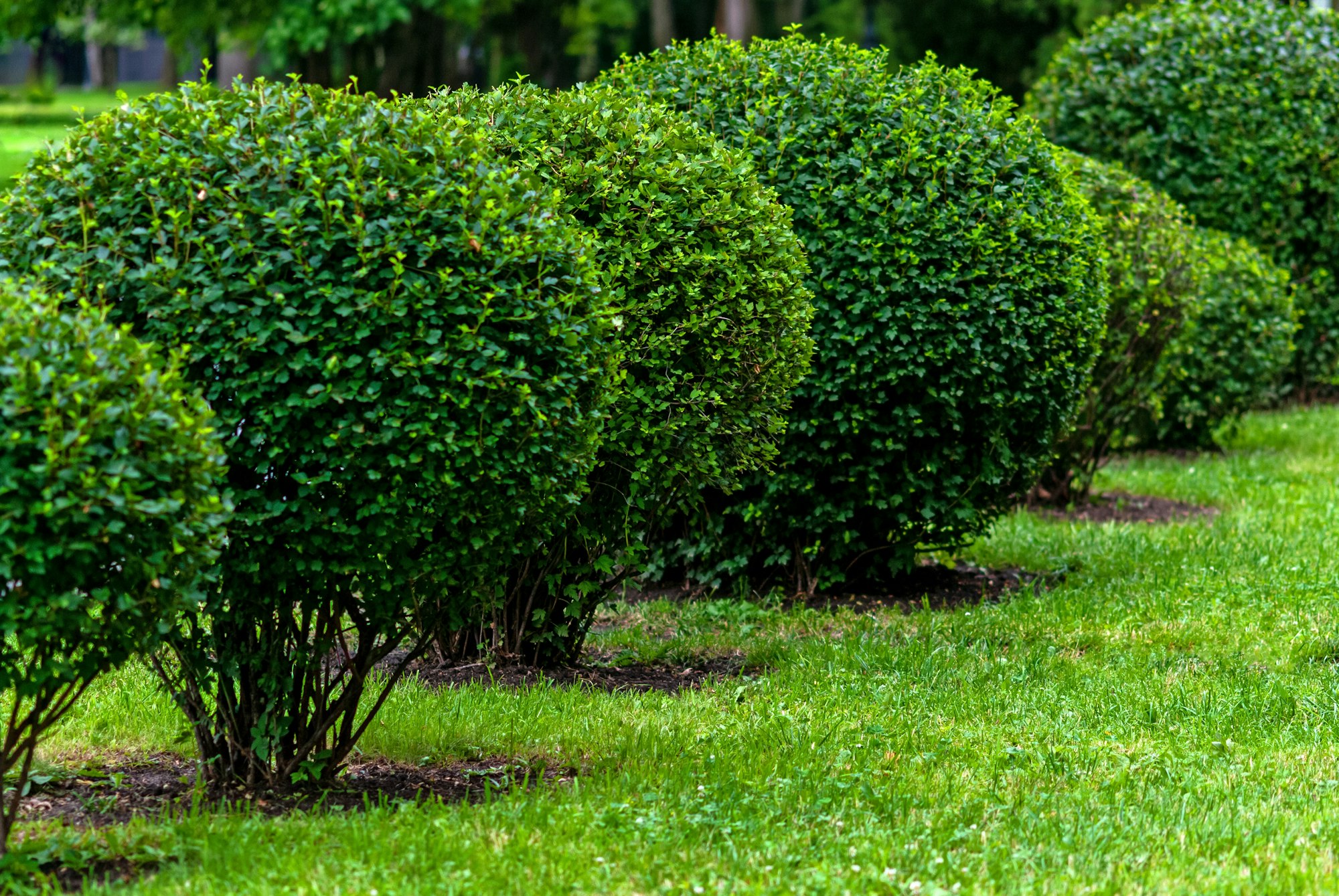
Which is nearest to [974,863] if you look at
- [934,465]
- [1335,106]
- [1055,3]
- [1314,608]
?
[934,465]

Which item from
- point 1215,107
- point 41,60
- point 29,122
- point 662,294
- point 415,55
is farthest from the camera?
point 41,60

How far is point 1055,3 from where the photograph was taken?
28.0 meters

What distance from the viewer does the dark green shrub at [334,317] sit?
4.12 meters

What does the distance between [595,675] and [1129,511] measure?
487 centimetres

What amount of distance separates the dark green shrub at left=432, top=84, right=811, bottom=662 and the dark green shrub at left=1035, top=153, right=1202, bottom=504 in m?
3.87

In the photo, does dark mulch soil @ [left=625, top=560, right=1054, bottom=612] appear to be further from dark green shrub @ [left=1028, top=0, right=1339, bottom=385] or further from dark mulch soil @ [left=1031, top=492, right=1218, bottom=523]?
dark green shrub @ [left=1028, top=0, right=1339, bottom=385]

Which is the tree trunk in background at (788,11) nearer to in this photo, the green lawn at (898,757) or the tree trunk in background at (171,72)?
the tree trunk in background at (171,72)

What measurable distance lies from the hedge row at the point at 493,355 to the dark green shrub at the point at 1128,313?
5.94 feet

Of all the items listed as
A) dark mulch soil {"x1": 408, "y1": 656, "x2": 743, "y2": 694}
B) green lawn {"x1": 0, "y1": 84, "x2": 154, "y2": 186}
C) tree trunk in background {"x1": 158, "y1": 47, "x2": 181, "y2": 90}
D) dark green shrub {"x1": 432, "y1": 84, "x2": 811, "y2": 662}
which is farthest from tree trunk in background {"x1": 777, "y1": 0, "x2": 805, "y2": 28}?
dark mulch soil {"x1": 408, "y1": 656, "x2": 743, "y2": 694}

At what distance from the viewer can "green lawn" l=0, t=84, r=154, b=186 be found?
29484 millimetres

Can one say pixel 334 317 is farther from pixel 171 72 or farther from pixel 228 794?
pixel 171 72

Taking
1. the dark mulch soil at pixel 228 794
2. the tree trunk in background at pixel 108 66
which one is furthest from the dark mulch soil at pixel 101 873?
the tree trunk in background at pixel 108 66

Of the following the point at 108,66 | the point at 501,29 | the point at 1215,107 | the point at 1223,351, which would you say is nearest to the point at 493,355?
the point at 1223,351

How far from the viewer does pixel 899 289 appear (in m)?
6.79
